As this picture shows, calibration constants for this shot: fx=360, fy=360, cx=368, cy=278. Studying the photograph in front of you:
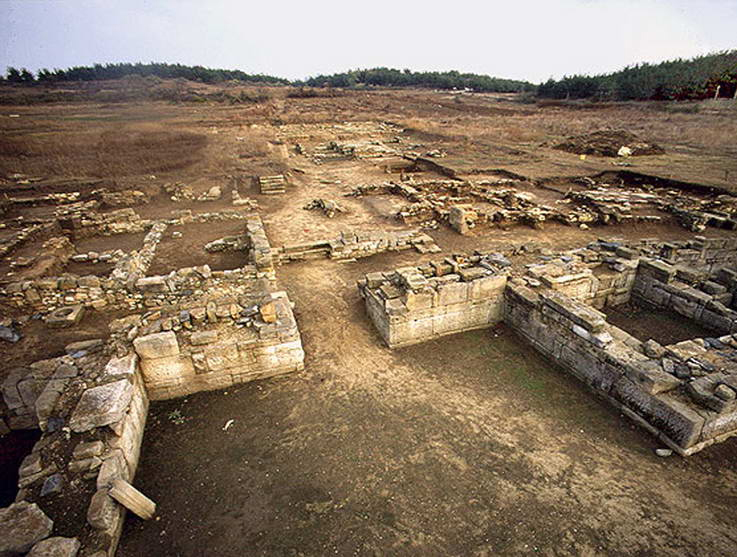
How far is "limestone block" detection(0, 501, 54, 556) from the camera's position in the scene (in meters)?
3.36

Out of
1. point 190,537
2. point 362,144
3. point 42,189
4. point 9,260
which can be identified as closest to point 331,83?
point 362,144

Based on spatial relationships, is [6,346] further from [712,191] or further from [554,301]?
[712,191]

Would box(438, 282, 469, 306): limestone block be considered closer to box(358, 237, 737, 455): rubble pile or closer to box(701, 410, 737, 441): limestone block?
box(358, 237, 737, 455): rubble pile

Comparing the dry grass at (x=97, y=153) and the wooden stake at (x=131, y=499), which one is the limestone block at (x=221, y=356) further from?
the dry grass at (x=97, y=153)

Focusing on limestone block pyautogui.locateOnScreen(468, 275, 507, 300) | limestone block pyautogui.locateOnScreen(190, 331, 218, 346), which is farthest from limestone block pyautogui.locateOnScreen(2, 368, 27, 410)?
limestone block pyautogui.locateOnScreen(468, 275, 507, 300)

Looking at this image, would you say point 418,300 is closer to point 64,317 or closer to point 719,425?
point 719,425

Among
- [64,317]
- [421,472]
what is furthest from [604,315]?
[64,317]

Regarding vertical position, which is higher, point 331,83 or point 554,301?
point 331,83

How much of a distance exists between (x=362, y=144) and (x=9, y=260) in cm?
2316

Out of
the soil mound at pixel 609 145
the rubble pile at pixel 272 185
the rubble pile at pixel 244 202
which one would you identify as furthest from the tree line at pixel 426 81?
the rubble pile at pixel 244 202

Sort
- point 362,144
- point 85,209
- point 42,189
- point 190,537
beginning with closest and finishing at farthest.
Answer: point 190,537 → point 85,209 → point 42,189 → point 362,144

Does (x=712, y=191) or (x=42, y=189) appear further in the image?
(x=42, y=189)

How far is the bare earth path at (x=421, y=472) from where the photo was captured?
13.1ft

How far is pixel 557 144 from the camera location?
2712cm
